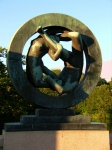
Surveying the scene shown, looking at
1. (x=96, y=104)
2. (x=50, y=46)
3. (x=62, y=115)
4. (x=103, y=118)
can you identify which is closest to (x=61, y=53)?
(x=50, y=46)

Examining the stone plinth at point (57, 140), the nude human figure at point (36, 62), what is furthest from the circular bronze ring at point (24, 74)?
the stone plinth at point (57, 140)

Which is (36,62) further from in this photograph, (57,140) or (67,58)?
(57,140)

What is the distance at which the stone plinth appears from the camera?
283 inches

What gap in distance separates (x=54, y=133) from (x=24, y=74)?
182 centimetres

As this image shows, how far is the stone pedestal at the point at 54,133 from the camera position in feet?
23.7

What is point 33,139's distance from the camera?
23.8ft

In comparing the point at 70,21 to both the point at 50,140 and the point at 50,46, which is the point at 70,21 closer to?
the point at 50,46

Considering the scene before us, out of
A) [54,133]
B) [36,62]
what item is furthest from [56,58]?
[54,133]

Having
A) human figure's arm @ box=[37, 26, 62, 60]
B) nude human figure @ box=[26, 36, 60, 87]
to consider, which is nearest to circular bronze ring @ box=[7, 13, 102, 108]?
nude human figure @ box=[26, 36, 60, 87]

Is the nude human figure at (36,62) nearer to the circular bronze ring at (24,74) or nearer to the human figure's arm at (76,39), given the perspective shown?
the circular bronze ring at (24,74)

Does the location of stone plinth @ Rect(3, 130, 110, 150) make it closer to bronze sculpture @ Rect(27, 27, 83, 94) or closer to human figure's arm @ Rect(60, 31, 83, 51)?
bronze sculpture @ Rect(27, 27, 83, 94)

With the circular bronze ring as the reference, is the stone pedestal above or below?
below

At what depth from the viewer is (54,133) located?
7.38 m

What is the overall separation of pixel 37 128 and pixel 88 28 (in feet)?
11.5
